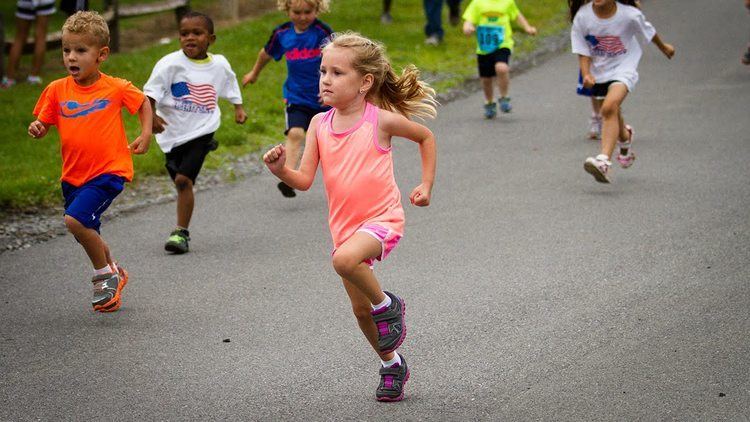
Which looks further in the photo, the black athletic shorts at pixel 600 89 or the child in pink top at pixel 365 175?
the black athletic shorts at pixel 600 89

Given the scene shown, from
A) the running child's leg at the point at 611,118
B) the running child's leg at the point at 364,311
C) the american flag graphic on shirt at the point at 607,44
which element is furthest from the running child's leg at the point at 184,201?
the american flag graphic on shirt at the point at 607,44

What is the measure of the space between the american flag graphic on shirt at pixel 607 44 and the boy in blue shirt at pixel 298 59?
2.39 metres

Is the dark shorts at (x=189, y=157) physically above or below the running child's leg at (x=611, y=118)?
above

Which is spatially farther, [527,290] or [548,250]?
[548,250]

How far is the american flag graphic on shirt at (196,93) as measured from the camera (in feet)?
26.7

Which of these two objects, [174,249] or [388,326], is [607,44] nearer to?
[174,249]

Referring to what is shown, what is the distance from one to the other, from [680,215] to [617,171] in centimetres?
179

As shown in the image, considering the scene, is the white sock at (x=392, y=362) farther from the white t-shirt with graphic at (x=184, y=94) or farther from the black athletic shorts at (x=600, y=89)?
the black athletic shorts at (x=600, y=89)

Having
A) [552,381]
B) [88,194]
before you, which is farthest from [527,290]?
[88,194]

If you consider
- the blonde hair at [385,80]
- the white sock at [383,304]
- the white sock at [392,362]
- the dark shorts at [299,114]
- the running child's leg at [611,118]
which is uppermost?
the blonde hair at [385,80]

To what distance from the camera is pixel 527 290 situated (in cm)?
681

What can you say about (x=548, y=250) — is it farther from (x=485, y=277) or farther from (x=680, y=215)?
(x=680, y=215)

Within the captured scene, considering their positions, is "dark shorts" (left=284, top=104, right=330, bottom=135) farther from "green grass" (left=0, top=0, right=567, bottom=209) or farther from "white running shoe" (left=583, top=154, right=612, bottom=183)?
"white running shoe" (left=583, top=154, right=612, bottom=183)

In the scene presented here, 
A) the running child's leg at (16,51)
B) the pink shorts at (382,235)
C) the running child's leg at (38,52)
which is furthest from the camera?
the running child's leg at (38,52)
